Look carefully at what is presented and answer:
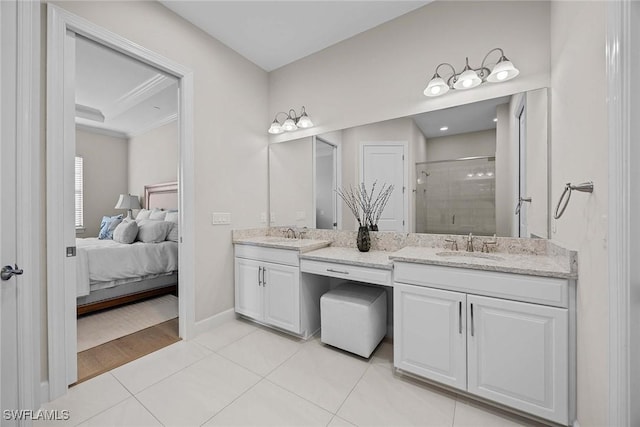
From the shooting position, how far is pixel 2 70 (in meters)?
1.10

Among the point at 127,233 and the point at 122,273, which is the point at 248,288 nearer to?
the point at 122,273

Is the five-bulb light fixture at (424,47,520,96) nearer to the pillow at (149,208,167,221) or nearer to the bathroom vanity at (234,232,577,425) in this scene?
the bathroom vanity at (234,232,577,425)

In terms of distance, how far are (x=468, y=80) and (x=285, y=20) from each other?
1.63 metres

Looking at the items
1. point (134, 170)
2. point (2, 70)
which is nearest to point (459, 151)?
point (2, 70)

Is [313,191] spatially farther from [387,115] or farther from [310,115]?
[387,115]

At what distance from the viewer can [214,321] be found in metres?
2.49

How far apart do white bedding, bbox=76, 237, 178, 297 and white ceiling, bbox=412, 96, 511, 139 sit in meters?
3.43

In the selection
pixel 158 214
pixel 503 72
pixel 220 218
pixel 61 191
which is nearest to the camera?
pixel 61 191

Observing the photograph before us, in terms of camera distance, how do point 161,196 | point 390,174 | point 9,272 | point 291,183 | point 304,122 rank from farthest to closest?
point 161,196
point 291,183
point 304,122
point 390,174
point 9,272

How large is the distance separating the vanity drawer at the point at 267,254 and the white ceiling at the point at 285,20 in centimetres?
204

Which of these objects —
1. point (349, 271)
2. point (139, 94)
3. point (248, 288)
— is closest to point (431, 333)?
point (349, 271)

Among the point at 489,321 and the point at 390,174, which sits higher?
the point at 390,174

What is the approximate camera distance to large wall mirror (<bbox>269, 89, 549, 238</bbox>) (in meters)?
1.78

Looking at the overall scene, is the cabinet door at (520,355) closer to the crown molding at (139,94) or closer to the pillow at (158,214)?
the crown molding at (139,94)
